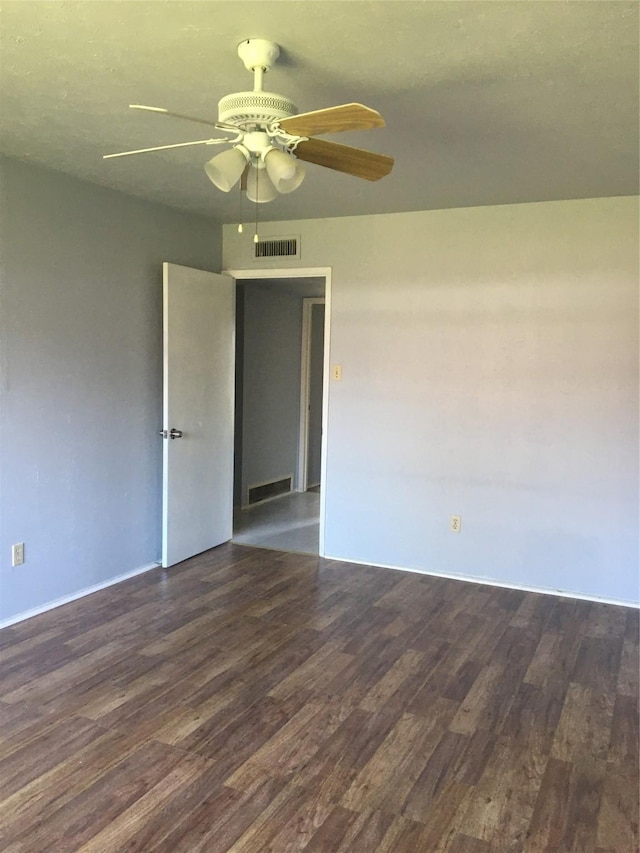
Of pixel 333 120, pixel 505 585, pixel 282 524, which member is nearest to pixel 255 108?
pixel 333 120

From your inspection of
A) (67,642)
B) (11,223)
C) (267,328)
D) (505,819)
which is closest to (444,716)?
(505,819)

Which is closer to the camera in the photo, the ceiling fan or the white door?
the ceiling fan

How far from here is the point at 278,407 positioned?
6.75 meters

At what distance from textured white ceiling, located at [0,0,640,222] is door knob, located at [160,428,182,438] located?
1581 mm

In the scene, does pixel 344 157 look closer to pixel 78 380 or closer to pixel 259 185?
pixel 259 185

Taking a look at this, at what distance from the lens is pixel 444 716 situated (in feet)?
8.65

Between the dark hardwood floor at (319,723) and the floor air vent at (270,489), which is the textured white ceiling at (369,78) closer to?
the dark hardwood floor at (319,723)

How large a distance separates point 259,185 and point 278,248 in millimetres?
2343

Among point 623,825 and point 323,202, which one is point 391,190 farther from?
point 623,825

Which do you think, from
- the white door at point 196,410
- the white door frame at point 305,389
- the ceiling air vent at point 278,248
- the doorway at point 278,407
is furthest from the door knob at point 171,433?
the white door frame at point 305,389

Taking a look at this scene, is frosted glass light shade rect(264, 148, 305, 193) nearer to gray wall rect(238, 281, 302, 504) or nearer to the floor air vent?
gray wall rect(238, 281, 302, 504)

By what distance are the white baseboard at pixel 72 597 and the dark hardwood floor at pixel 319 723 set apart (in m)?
0.06

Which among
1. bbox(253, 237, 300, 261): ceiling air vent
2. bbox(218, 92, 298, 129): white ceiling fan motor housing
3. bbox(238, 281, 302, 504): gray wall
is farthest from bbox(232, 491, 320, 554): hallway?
bbox(218, 92, 298, 129): white ceiling fan motor housing

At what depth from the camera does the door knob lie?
13.8ft
